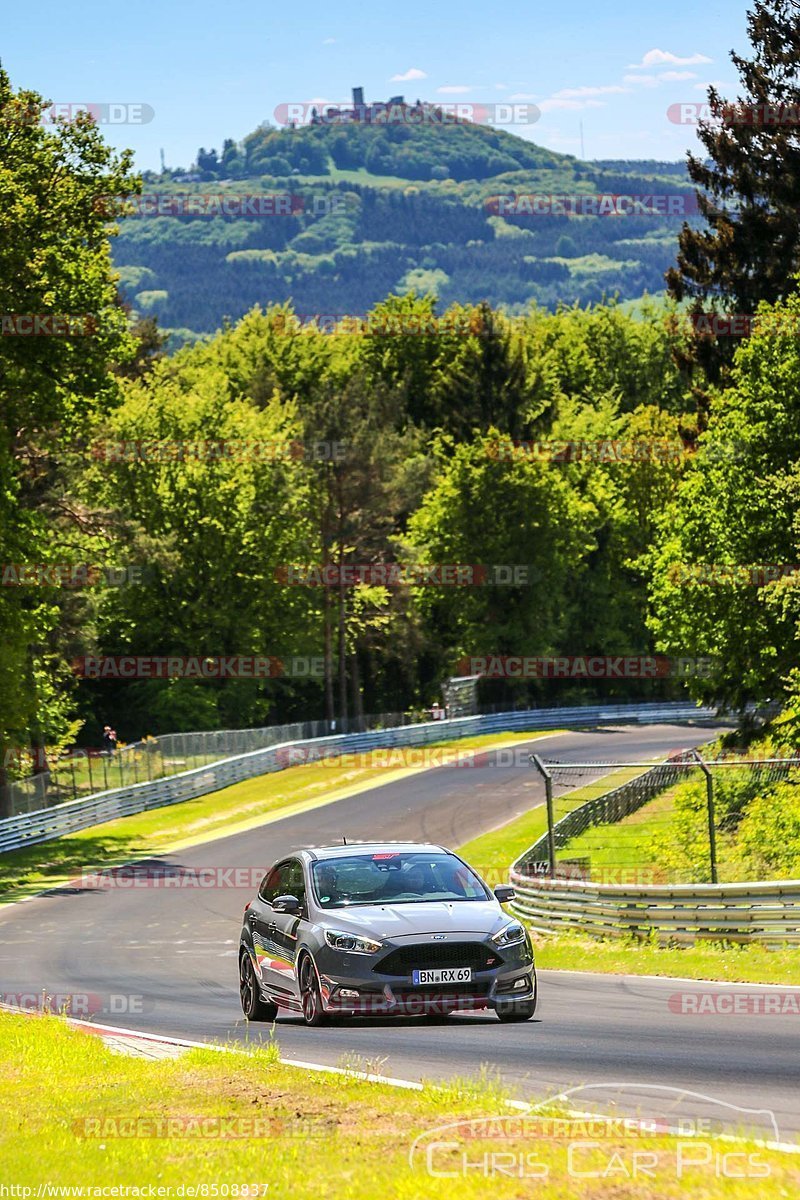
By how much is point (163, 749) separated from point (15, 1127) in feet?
146

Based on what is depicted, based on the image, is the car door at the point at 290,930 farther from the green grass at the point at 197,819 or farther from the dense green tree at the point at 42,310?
the dense green tree at the point at 42,310

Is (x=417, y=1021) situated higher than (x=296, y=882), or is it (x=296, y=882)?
(x=296, y=882)

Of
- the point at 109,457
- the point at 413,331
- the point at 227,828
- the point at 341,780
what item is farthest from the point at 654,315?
the point at 227,828

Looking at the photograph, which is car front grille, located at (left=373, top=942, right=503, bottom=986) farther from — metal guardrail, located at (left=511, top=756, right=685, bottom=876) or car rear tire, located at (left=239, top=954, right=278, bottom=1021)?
metal guardrail, located at (left=511, top=756, right=685, bottom=876)

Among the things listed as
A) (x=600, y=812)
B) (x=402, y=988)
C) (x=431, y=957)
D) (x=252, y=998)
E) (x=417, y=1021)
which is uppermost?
(x=431, y=957)

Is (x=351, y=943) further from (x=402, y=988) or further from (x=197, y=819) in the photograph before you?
(x=197, y=819)

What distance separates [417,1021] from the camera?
14711 millimetres

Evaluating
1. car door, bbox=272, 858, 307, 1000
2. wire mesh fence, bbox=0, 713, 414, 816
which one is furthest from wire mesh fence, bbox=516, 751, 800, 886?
wire mesh fence, bbox=0, 713, 414, 816

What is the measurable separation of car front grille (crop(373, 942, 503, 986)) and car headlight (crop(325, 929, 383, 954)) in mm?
144

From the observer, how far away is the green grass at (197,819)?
41031mm

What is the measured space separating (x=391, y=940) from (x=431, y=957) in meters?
0.37

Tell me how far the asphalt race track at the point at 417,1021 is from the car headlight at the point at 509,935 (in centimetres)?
76

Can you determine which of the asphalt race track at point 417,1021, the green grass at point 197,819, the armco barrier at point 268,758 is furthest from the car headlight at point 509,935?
the armco barrier at point 268,758

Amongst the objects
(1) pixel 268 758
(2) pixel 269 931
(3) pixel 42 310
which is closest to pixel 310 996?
(2) pixel 269 931
